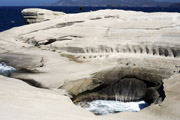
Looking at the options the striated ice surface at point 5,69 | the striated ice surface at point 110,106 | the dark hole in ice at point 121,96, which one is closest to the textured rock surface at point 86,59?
the dark hole in ice at point 121,96

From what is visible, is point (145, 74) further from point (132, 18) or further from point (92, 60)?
point (132, 18)

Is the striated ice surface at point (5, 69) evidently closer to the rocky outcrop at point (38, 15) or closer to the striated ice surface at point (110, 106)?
the striated ice surface at point (110, 106)

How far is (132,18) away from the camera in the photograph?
82.3 feet

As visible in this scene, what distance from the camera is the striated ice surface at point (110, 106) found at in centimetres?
1634

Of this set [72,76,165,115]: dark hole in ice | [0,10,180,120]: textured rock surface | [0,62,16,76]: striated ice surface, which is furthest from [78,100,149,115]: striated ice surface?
[0,62,16,76]: striated ice surface

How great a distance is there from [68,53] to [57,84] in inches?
301

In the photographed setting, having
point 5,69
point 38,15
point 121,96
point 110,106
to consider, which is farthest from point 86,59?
point 38,15

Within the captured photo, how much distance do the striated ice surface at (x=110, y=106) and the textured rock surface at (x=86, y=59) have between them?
4.17 feet

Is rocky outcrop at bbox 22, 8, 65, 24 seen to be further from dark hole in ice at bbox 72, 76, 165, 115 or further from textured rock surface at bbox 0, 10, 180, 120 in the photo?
dark hole in ice at bbox 72, 76, 165, 115

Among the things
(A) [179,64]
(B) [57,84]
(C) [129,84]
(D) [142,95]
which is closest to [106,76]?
(C) [129,84]

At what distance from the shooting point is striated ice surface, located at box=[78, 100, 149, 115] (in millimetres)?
16344

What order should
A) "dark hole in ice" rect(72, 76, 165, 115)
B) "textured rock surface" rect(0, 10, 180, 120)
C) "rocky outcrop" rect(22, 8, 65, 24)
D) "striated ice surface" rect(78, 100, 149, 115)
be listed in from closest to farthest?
"textured rock surface" rect(0, 10, 180, 120) < "striated ice surface" rect(78, 100, 149, 115) < "dark hole in ice" rect(72, 76, 165, 115) < "rocky outcrop" rect(22, 8, 65, 24)

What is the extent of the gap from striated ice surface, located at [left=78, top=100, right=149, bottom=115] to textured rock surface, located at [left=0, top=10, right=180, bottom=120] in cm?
127

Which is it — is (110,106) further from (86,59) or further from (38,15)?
(38,15)
